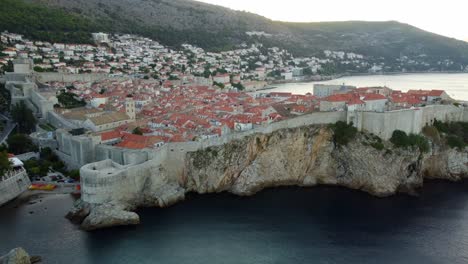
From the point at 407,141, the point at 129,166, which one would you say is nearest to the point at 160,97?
the point at 129,166

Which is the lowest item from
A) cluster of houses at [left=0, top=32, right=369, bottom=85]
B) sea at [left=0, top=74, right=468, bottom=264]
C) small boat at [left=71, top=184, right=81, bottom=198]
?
sea at [left=0, top=74, right=468, bottom=264]

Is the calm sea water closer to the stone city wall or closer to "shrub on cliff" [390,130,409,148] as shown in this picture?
"shrub on cliff" [390,130,409,148]

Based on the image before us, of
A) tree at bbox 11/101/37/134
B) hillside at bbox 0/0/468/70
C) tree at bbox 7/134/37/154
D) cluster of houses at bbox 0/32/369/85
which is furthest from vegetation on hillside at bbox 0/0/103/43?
tree at bbox 7/134/37/154

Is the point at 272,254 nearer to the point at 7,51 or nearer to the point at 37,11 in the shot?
the point at 7,51

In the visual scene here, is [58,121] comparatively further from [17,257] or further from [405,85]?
[405,85]

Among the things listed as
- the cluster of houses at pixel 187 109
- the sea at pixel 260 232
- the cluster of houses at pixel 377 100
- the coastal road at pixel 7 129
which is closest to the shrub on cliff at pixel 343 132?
the cluster of houses at pixel 377 100

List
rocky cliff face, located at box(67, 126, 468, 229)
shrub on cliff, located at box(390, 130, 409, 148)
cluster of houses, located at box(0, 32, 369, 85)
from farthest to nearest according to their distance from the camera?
cluster of houses, located at box(0, 32, 369, 85) < shrub on cliff, located at box(390, 130, 409, 148) < rocky cliff face, located at box(67, 126, 468, 229)

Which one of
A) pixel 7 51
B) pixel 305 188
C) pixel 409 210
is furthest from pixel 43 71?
pixel 409 210

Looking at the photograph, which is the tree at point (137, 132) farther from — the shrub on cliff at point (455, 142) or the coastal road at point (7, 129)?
the shrub on cliff at point (455, 142)
